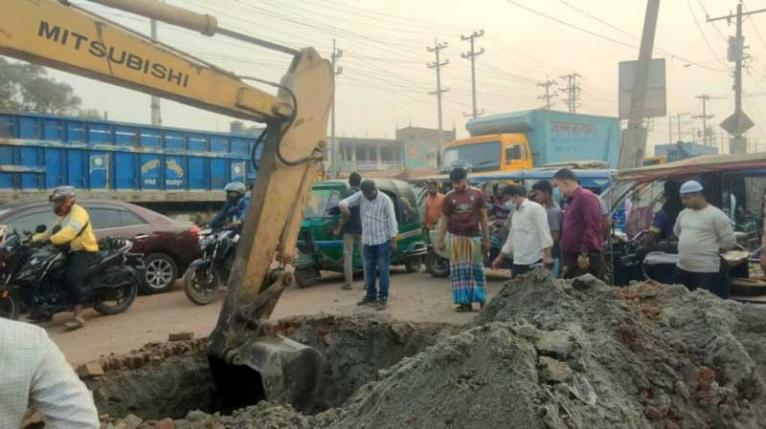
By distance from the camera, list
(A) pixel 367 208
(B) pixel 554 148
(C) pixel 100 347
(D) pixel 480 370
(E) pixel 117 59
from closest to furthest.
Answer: (D) pixel 480 370 → (E) pixel 117 59 → (C) pixel 100 347 → (A) pixel 367 208 → (B) pixel 554 148

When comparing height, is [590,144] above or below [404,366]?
above

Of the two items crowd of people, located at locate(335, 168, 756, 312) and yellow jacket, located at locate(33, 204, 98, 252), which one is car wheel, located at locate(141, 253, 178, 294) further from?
crowd of people, located at locate(335, 168, 756, 312)

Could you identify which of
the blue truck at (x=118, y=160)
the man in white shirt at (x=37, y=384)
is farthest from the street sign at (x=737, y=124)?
the man in white shirt at (x=37, y=384)

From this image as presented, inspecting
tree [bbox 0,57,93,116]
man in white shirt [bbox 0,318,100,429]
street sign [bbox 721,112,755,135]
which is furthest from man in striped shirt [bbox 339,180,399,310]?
tree [bbox 0,57,93,116]

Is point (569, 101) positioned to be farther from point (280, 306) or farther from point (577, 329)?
point (577, 329)

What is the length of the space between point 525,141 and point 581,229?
1121cm

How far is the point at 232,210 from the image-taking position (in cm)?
981

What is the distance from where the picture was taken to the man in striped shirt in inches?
336

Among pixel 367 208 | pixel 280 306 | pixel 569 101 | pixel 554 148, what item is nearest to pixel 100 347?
pixel 280 306

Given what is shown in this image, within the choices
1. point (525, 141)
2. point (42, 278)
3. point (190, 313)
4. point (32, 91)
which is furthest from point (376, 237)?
point (32, 91)

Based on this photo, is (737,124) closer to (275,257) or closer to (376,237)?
(376,237)

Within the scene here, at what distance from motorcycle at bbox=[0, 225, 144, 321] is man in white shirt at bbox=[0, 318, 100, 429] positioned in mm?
6459

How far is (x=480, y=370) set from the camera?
10.7ft

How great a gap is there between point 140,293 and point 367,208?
163 inches
